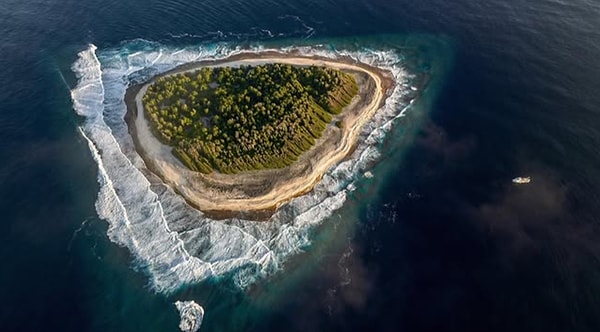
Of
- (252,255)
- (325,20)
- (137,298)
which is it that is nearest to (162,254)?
(137,298)

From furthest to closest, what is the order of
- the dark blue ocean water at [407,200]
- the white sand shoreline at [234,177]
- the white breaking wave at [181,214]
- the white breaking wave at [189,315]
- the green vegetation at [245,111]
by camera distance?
the green vegetation at [245,111], the white sand shoreline at [234,177], the white breaking wave at [181,214], the dark blue ocean water at [407,200], the white breaking wave at [189,315]

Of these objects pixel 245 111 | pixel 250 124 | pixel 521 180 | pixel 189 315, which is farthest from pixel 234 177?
pixel 521 180

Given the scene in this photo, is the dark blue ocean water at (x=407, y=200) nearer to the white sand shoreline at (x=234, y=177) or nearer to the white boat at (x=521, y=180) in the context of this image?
the white boat at (x=521, y=180)

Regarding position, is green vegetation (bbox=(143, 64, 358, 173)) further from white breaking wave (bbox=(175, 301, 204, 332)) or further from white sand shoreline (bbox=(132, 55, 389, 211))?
white breaking wave (bbox=(175, 301, 204, 332))

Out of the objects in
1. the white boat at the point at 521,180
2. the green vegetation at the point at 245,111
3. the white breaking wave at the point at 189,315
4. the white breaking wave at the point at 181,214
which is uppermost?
the green vegetation at the point at 245,111

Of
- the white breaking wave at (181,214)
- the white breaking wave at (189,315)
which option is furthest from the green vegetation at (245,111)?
the white breaking wave at (189,315)

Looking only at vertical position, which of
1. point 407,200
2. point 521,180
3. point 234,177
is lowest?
point 407,200

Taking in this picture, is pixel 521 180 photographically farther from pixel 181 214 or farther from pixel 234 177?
pixel 181 214
